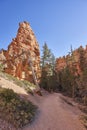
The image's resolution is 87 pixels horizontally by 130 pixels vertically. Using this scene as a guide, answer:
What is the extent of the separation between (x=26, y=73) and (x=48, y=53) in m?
11.0

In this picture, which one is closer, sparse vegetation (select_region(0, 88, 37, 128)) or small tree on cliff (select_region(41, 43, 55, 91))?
sparse vegetation (select_region(0, 88, 37, 128))

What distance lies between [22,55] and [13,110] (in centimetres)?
3989

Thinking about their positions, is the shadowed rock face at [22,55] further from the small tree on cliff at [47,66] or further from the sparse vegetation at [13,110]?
the sparse vegetation at [13,110]

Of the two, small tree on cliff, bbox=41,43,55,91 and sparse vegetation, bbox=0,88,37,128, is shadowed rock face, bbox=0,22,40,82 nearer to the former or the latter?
small tree on cliff, bbox=41,43,55,91

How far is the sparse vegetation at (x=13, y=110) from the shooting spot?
10.5 metres

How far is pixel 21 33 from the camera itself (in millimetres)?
55219

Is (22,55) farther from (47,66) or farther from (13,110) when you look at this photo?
(13,110)

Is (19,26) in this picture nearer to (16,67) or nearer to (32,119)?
(16,67)

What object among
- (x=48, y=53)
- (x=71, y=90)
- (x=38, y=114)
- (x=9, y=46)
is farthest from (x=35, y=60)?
(x=38, y=114)

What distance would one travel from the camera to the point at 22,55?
166 feet

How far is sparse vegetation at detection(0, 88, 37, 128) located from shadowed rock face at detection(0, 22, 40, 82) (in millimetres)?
35284

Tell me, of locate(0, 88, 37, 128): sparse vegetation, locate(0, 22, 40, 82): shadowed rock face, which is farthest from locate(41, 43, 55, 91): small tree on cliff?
locate(0, 88, 37, 128): sparse vegetation

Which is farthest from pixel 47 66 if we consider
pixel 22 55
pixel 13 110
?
pixel 13 110

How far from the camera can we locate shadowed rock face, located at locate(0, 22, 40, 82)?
164 ft
